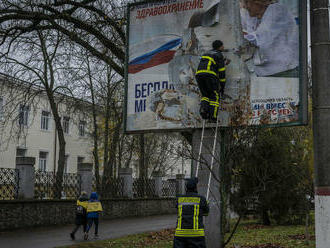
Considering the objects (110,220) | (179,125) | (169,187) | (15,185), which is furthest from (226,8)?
(169,187)

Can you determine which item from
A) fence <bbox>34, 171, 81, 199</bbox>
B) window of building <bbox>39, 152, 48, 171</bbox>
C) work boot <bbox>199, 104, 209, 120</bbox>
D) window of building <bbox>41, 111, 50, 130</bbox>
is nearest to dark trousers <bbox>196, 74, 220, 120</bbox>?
work boot <bbox>199, 104, 209, 120</bbox>

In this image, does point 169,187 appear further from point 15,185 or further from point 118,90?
point 15,185

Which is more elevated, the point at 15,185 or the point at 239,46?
the point at 239,46

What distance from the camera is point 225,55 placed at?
10891mm

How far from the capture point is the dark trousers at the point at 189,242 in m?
7.63

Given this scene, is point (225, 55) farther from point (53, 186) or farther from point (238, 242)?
point (53, 186)

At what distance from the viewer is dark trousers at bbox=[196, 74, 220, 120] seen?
33.7 ft

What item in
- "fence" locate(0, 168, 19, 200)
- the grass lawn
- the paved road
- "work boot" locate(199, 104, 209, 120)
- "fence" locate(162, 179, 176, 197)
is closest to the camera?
"work boot" locate(199, 104, 209, 120)

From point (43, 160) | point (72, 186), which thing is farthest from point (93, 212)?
point (43, 160)

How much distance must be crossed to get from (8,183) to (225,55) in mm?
11707

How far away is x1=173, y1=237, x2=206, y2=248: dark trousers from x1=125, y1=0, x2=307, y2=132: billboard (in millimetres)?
2384

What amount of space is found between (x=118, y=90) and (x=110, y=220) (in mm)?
7272

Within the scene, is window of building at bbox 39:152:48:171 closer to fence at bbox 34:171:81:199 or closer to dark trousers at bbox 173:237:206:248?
fence at bbox 34:171:81:199

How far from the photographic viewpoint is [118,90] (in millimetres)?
28047
